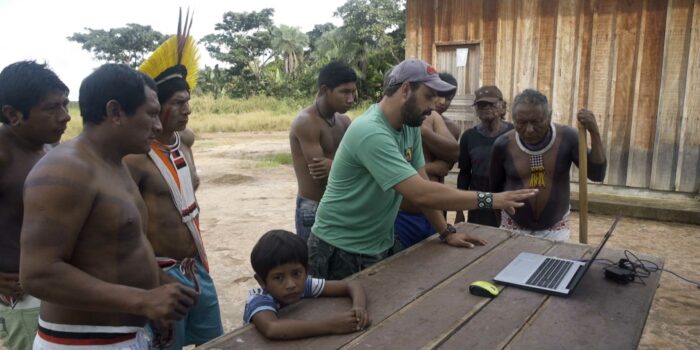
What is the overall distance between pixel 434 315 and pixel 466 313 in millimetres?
124

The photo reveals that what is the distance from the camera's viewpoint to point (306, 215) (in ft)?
11.5

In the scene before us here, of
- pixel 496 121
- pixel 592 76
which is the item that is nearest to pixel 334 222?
pixel 496 121

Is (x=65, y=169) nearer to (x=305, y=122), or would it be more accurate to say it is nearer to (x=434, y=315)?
(x=434, y=315)

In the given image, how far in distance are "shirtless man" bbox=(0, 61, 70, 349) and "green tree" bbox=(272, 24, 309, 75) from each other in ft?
99.4

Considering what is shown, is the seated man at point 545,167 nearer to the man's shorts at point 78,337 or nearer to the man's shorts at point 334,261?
the man's shorts at point 334,261

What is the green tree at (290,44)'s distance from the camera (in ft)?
108

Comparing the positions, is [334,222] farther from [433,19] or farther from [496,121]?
[433,19]

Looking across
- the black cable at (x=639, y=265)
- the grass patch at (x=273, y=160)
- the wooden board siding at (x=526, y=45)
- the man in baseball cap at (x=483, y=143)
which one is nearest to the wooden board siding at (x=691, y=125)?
the wooden board siding at (x=526, y=45)

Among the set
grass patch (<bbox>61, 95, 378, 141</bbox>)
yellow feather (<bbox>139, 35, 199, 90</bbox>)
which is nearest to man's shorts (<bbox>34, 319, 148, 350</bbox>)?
Answer: yellow feather (<bbox>139, 35, 199, 90</bbox>)

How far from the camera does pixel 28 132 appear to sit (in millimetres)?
2154

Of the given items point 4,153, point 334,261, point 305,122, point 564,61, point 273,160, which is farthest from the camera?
point 273,160

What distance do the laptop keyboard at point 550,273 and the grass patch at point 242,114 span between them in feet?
58.7

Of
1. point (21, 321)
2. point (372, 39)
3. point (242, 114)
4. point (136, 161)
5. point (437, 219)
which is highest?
point (372, 39)

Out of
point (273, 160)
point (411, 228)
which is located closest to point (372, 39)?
point (273, 160)
